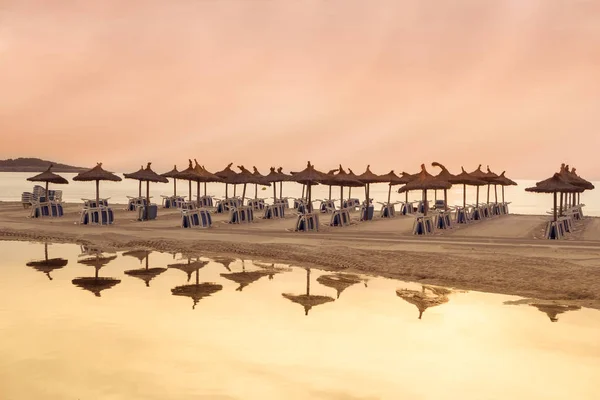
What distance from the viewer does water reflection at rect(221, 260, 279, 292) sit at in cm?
1309

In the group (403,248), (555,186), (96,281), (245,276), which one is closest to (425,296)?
(245,276)

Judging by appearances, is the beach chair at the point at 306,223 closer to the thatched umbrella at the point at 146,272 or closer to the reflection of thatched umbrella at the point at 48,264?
the thatched umbrella at the point at 146,272

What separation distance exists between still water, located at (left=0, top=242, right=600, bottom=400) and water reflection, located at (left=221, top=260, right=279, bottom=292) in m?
0.16

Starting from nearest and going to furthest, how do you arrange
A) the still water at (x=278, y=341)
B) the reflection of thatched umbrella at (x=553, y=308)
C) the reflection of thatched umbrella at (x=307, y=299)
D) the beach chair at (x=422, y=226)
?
the still water at (x=278, y=341), the reflection of thatched umbrella at (x=553, y=308), the reflection of thatched umbrella at (x=307, y=299), the beach chair at (x=422, y=226)

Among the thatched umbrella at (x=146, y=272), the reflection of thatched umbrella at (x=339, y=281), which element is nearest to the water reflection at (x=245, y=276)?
the reflection of thatched umbrella at (x=339, y=281)

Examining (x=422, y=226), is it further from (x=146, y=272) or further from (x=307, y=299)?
(x=307, y=299)

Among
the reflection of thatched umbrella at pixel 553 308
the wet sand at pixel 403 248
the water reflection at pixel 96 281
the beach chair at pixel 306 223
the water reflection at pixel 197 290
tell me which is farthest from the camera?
the beach chair at pixel 306 223

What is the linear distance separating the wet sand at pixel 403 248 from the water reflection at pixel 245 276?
63.8 inches

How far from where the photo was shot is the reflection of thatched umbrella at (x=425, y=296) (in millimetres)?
10969

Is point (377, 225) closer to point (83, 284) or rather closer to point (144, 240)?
point (144, 240)

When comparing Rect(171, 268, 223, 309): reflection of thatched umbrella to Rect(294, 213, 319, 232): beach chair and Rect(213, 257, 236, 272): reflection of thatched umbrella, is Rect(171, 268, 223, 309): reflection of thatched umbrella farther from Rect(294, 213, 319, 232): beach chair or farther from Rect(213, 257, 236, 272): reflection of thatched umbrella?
Rect(294, 213, 319, 232): beach chair

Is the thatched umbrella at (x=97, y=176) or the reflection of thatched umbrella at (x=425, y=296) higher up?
the thatched umbrella at (x=97, y=176)

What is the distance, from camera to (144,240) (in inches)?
763

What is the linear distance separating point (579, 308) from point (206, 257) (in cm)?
962
